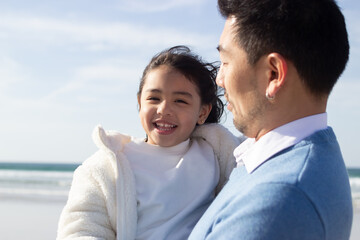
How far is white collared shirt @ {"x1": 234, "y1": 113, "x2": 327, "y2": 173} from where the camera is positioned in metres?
1.60

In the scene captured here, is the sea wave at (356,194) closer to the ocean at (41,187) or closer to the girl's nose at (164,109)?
the ocean at (41,187)

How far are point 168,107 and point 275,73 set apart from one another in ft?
3.76

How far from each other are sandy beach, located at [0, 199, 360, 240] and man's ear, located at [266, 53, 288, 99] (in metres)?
4.82

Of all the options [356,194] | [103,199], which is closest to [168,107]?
[103,199]

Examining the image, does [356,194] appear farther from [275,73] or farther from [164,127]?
Result: [275,73]

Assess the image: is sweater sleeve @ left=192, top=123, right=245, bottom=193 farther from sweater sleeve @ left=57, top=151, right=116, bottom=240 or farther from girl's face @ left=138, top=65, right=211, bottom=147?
sweater sleeve @ left=57, top=151, right=116, bottom=240

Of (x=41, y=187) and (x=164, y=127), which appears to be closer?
(x=164, y=127)

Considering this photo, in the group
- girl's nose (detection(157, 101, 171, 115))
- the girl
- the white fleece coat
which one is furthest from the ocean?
the white fleece coat

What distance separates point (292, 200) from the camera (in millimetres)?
1396

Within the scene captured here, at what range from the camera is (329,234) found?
1465 millimetres

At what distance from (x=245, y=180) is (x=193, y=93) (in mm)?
1285

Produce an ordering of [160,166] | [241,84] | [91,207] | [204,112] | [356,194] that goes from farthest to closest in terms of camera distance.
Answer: [356,194]
[204,112]
[160,166]
[91,207]
[241,84]

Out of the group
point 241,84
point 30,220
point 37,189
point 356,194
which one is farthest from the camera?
point 37,189

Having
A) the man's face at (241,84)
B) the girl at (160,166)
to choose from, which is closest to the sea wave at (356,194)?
the girl at (160,166)
